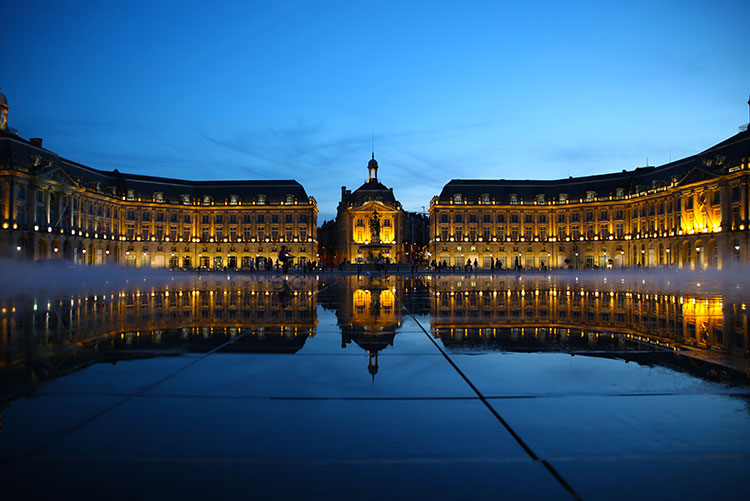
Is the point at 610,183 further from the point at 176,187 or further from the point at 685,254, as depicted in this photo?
the point at 176,187

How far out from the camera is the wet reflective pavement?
226cm

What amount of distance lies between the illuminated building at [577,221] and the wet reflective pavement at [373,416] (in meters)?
69.4

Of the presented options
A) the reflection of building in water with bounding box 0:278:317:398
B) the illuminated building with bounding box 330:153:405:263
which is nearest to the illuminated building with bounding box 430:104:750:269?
the illuminated building with bounding box 330:153:405:263

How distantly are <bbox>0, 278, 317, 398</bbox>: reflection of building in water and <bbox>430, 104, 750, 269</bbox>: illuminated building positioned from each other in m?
67.1

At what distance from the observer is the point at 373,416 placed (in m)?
3.14

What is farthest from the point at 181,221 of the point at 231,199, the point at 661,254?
the point at 661,254

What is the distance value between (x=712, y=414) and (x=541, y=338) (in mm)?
3216

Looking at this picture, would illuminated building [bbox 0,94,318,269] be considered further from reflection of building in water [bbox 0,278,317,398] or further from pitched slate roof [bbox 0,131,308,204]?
reflection of building in water [bbox 0,278,317,398]

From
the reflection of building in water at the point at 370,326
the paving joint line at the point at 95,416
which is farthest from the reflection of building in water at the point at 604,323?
the paving joint line at the point at 95,416

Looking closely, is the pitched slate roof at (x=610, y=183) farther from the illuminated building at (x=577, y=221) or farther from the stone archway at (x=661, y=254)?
the stone archway at (x=661, y=254)

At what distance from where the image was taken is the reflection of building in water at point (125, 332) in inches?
195

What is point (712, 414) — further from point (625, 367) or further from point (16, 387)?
point (16, 387)

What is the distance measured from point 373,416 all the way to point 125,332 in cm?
489

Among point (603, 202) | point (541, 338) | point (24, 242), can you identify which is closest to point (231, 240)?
point (24, 242)
